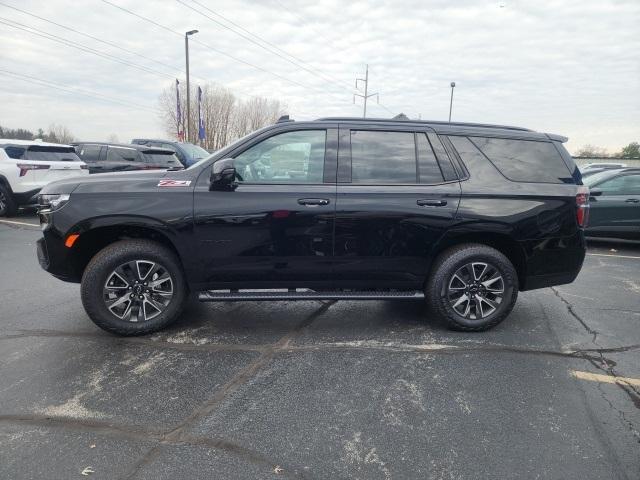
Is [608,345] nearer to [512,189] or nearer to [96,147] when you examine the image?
[512,189]

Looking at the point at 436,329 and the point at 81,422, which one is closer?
the point at 81,422

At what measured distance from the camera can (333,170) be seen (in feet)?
13.2

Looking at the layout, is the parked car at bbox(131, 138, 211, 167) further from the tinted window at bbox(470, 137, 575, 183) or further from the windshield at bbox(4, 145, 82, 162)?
the tinted window at bbox(470, 137, 575, 183)

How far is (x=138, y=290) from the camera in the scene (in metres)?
3.94

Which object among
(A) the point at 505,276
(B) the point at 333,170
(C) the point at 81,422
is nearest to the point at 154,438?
(C) the point at 81,422

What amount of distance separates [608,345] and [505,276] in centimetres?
107

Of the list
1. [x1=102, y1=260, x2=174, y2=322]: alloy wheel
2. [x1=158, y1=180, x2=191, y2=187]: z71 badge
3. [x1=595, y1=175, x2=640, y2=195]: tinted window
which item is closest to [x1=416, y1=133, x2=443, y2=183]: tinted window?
[x1=158, y1=180, x2=191, y2=187]: z71 badge

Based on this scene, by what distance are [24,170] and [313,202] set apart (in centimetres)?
939

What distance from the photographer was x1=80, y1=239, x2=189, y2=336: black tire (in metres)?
3.83

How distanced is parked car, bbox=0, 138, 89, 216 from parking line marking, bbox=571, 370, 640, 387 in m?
11.1

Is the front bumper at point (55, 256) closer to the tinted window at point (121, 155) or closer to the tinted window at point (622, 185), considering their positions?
the tinted window at point (622, 185)

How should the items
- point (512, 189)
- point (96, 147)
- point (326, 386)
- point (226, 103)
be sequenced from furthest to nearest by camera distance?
point (226, 103), point (96, 147), point (512, 189), point (326, 386)

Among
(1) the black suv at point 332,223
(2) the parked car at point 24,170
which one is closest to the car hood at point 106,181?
(1) the black suv at point 332,223

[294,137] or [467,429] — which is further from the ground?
[294,137]
